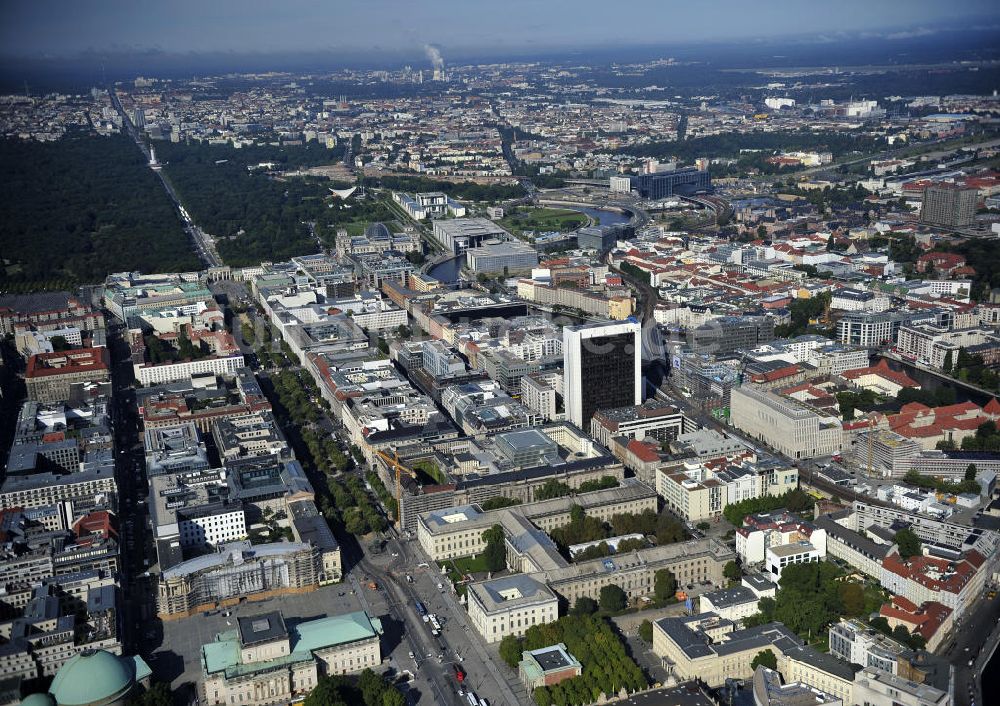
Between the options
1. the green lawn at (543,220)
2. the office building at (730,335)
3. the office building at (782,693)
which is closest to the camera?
the office building at (782,693)

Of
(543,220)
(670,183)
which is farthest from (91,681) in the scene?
(670,183)

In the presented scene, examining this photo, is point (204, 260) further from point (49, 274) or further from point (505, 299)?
point (505, 299)

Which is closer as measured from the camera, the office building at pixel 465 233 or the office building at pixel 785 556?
the office building at pixel 785 556

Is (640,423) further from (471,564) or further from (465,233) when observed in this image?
(465,233)

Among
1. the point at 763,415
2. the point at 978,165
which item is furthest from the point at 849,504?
the point at 978,165

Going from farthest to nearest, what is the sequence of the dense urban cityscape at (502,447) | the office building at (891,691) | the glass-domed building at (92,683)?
the dense urban cityscape at (502,447) < the glass-domed building at (92,683) < the office building at (891,691)

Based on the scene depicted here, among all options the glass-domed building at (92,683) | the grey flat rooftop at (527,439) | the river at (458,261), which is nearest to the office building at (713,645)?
the grey flat rooftop at (527,439)

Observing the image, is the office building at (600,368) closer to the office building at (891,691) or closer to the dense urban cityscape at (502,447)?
the dense urban cityscape at (502,447)
